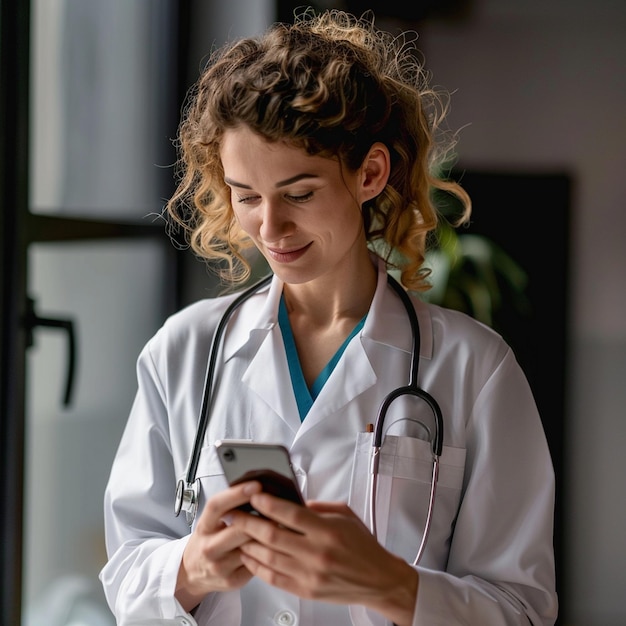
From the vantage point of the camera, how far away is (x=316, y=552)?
107 cm

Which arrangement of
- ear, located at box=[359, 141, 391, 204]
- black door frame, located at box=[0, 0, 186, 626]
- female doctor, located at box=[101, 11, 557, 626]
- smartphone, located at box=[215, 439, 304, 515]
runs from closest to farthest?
smartphone, located at box=[215, 439, 304, 515] < female doctor, located at box=[101, 11, 557, 626] < ear, located at box=[359, 141, 391, 204] < black door frame, located at box=[0, 0, 186, 626]

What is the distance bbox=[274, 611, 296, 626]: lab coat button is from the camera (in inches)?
49.6

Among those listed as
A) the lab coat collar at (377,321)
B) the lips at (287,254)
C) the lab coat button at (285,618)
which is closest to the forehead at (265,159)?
the lips at (287,254)

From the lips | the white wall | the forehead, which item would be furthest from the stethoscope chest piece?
the white wall

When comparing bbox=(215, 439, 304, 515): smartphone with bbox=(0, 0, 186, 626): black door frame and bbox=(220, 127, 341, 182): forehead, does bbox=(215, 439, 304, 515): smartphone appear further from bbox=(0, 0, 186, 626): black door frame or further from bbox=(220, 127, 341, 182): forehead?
bbox=(0, 0, 186, 626): black door frame

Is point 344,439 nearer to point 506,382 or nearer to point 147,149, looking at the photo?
point 506,382

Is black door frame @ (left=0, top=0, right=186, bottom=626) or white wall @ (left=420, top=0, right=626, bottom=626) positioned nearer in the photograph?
black door frame @ (left=0, top=0, right=186, bottom=626)

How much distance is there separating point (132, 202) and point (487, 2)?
4.70 feet

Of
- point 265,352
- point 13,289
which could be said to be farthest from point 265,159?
point 13,289

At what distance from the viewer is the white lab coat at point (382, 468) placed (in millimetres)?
1269

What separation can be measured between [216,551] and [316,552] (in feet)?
0.49

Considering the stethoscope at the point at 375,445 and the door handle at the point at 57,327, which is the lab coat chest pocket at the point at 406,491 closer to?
the stethoscope at the point at 375,445

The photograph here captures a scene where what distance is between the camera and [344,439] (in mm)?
1312

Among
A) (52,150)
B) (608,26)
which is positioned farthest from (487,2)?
(52,150)
